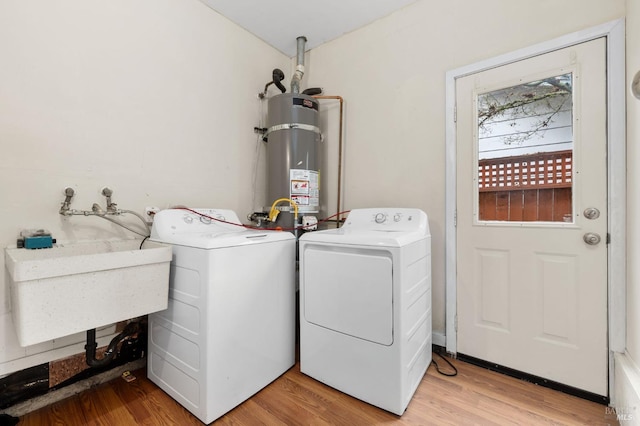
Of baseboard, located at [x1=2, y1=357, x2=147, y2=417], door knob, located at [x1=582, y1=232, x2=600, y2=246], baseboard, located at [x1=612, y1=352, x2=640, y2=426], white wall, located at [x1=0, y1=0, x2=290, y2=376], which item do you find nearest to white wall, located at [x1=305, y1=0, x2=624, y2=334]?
door knob, located at [x1=582, y1=232, x2=600, y2=246]

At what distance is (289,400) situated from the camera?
145 centimetres

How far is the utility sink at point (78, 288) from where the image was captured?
3.29 feet

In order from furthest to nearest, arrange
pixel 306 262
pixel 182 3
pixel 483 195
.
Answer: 1. pixel 182 3
2. pixel 483 195
3. pixel 306 262

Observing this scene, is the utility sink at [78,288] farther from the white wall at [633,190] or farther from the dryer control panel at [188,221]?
the white wall at [633,190]

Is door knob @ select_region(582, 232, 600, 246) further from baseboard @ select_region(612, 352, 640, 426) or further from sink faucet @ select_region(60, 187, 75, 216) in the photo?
sink faucet @ select_region(60, 187, 75, 216)

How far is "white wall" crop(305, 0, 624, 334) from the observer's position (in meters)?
1.67

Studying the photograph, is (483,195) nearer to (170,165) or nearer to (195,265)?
(195,265)

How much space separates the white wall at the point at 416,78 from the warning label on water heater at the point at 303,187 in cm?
35

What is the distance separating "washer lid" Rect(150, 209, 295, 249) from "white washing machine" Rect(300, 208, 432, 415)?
320 mm

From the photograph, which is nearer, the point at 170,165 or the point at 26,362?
the point at 26,362

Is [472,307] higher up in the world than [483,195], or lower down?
lower down

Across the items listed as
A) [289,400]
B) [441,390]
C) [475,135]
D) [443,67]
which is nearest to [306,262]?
[289,400]

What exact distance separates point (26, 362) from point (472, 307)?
248 cm

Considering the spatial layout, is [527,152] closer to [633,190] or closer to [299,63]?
[633,190]
